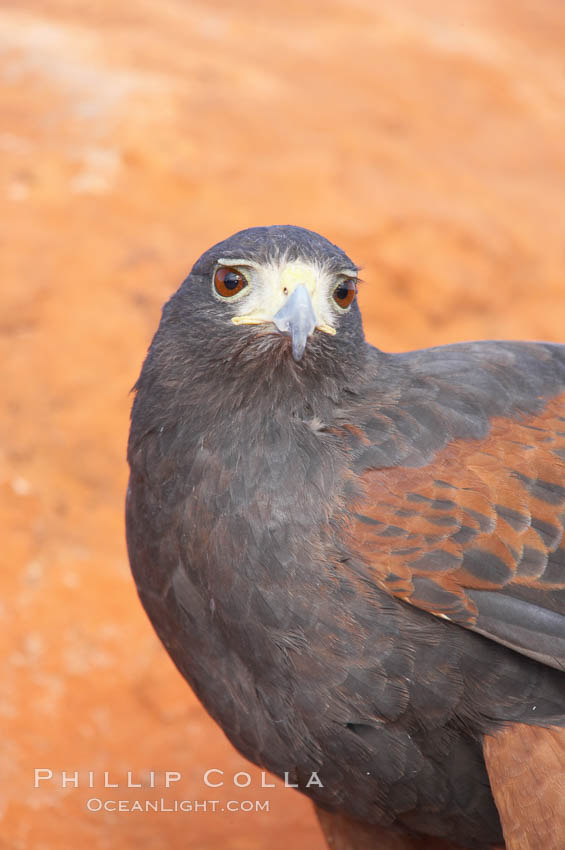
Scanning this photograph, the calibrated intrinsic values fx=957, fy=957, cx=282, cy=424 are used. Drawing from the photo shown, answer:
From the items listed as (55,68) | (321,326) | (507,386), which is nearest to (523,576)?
(507,386)

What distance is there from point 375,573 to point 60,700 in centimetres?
308

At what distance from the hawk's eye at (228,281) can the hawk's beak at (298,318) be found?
20cm

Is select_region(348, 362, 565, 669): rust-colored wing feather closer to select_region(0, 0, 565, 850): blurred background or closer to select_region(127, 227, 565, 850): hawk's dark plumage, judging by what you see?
select_region(127, 227, 565, 850): hawk's dark plumage

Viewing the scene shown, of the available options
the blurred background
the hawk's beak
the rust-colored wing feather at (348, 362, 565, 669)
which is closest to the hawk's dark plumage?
the rust-colored wing feather at (348, 362, 565, 669)

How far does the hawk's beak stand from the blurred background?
3.26m

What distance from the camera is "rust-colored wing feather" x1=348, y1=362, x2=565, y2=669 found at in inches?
120

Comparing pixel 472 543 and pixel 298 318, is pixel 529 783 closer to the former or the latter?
pixel 472 543

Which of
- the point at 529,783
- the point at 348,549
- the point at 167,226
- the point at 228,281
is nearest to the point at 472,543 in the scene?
the point at 348,549

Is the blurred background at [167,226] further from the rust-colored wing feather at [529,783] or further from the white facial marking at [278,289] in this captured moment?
the white facial marking at [278,289]

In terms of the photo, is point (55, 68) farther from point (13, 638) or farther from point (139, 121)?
point (13, 638)

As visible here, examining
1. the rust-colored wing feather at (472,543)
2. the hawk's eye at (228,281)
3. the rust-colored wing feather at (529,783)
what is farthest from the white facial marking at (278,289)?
the rust-colored wing feather at (529,783)

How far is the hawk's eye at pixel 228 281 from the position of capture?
3100 millimetres

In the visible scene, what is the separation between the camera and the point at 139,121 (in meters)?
7.34

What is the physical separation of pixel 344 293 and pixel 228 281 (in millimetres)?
397
